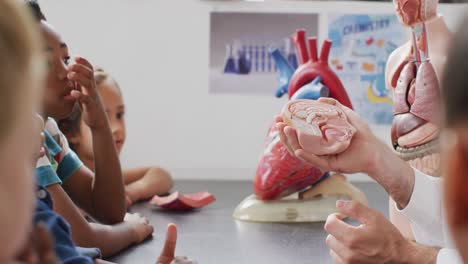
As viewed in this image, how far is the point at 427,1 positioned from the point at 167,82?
1670 millimetres

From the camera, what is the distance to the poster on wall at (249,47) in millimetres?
2729

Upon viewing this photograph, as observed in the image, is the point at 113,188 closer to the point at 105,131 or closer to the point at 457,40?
the point at 105,131

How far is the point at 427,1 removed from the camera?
1.12 metres

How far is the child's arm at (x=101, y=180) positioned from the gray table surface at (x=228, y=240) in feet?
0.29

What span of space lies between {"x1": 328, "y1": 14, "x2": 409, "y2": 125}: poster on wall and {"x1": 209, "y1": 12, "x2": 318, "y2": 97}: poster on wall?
0.11 m

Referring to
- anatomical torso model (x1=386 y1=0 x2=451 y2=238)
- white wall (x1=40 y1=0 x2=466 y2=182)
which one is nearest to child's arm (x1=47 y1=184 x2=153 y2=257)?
anatomical torso model (x1=386 y1=0 x2=451 y2=238)

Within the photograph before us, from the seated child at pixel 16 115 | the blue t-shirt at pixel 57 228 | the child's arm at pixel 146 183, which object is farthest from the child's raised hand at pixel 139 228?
the seated child at pixel 16 115

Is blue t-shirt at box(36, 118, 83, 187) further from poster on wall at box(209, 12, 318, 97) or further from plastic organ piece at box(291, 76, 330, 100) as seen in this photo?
poster on wall at box(209, 12, 318, 97)

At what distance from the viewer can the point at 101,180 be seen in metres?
1.32

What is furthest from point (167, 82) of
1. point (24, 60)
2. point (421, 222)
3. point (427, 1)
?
point (24, 60)

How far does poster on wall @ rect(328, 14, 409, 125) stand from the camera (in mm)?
2727

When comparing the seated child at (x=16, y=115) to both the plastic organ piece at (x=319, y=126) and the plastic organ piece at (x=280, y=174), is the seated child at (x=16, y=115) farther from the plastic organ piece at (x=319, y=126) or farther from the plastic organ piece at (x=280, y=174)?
the plastic organ piece at (x=280, y=174)

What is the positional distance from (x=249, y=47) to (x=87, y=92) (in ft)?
5.06

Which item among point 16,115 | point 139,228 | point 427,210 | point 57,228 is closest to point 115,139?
point 139,228
